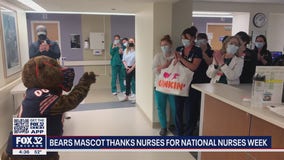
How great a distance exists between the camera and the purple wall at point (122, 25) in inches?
249

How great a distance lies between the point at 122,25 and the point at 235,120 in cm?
518

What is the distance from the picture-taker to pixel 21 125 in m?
1.52

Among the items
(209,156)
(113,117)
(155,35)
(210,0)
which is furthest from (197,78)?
(210,0)

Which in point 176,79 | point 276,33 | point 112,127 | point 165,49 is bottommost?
point 112,127

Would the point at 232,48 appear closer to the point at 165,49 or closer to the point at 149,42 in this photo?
the point at 165,49

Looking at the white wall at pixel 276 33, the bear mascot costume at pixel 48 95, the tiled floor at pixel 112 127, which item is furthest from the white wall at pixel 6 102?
the white wall at pixel 276 33

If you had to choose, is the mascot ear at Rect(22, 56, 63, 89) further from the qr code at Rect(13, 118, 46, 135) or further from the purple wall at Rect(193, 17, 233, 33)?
the purple wall at Rect(193, 17, 233, 33)

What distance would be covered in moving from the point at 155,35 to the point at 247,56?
1.31 meters

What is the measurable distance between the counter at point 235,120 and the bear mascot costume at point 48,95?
1.15m

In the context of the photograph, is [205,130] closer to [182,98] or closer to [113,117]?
[182,98]

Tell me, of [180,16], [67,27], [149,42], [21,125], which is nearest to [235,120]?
[21,125]

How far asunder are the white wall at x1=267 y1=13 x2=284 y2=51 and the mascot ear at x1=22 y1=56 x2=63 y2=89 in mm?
5967

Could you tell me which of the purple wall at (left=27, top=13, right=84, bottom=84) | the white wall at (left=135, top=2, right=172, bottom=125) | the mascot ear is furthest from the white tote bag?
the purple wall at (left=27, top=13, right=84, bottom=84)

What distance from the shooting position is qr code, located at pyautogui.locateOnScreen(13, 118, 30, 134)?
150 cm
